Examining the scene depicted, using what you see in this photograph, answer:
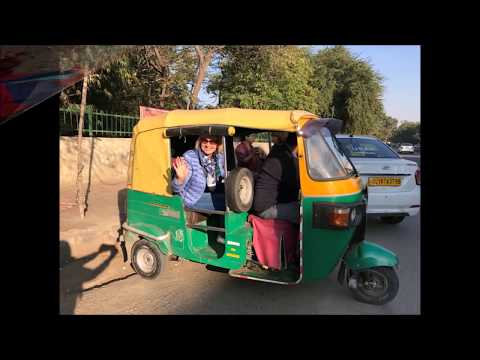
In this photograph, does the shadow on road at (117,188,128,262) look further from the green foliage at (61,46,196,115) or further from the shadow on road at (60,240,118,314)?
the green foliage at (61,46,196,115)

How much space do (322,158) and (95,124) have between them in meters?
8.86

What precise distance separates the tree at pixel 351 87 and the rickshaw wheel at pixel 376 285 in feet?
79.8

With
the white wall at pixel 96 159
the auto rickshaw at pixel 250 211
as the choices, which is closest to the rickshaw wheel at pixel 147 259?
the auto rickshaw at pixel 250 211

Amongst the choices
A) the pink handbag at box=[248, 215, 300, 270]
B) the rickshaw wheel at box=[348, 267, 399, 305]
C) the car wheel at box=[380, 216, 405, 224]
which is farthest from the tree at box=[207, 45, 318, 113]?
the rickshaw wheel at box=[348, 267, 399, 305]

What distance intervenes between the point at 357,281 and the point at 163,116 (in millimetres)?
2883

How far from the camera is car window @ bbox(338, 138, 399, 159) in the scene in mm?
6395

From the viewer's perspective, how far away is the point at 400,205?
5566mm

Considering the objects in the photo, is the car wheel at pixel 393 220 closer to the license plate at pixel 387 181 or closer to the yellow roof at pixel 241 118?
the license plate at pixel 387 181

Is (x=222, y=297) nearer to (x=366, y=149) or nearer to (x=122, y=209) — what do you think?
(x=122, y=209)

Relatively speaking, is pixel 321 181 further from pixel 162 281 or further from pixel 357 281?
pixel 162 281

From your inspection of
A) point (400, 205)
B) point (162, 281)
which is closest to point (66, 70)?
point (162, 281)

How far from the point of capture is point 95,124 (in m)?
10.1

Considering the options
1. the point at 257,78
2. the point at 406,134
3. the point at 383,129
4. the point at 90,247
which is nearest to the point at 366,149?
the point at 90,247

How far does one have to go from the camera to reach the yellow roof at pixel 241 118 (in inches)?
127
